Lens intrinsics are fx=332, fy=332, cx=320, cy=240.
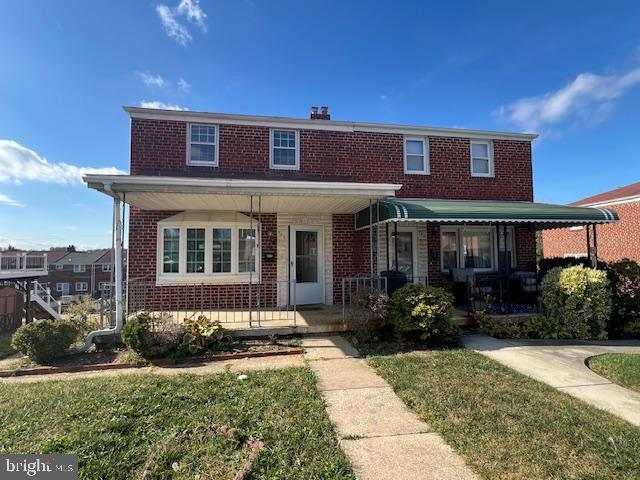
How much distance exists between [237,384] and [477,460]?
11.0 ft

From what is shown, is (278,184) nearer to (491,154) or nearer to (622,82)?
(491,154)

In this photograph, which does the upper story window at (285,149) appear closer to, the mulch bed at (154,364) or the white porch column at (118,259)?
the white porch column at (118,259)

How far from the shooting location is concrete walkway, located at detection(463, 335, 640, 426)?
4445 mm

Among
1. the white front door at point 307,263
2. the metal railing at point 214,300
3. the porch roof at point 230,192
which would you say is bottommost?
the metal railing at point 214,300

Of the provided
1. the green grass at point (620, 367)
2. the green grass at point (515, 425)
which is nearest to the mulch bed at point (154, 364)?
the green grass at point (515, 425)

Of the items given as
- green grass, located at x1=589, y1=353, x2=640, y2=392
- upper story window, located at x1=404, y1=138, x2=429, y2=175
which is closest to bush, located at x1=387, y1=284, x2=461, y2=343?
green grass, located at x1=589, y1=353, x2=640, y2=392

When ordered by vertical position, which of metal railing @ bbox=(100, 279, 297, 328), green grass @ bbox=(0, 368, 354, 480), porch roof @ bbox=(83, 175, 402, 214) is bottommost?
green grass @ bbox=(0, 368, 354, 480)

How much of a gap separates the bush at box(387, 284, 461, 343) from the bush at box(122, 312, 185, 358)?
4.59 m

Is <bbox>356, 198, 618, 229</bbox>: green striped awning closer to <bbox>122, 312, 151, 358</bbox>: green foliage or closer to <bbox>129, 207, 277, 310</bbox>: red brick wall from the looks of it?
<bbox>129, 207, 277, 310</bbox>: red brick wall

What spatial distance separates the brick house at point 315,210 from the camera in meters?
9.55

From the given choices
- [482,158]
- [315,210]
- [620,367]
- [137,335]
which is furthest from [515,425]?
[482,158]

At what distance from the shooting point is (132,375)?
5.54 meters

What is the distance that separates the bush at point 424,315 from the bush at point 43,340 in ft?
22.1

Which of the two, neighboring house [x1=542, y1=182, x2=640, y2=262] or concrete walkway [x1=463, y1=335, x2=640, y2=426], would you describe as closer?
concrete walkway [x1=463, y1=335, x2=640, y2=426]
